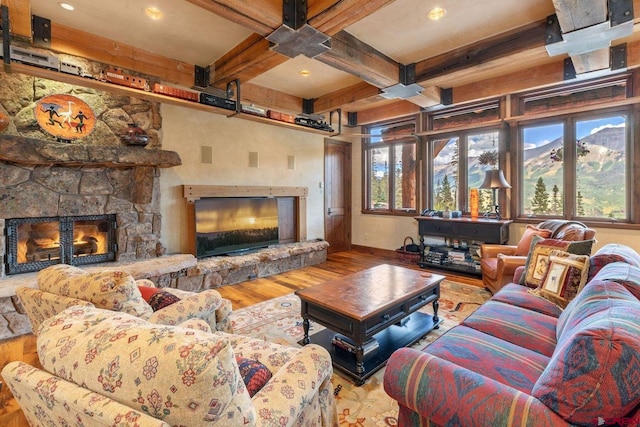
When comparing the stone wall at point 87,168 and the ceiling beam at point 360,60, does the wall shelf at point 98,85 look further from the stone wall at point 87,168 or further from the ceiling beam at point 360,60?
the ceiling beam at point 360,60

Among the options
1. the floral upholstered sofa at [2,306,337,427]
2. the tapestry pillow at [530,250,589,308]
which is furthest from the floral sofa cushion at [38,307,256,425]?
the tapestry pillow at [530,250,589,308]

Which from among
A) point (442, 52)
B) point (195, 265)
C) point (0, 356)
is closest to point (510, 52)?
point (442, 52)

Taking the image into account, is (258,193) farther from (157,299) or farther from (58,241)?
(157,299)

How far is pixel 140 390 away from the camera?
71 centimetres

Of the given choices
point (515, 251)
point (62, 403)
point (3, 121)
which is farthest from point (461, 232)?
point (3, 121)

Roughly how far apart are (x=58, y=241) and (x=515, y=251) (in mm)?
5176

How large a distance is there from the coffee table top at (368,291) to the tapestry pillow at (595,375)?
1136mm

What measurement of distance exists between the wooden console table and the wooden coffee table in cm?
209

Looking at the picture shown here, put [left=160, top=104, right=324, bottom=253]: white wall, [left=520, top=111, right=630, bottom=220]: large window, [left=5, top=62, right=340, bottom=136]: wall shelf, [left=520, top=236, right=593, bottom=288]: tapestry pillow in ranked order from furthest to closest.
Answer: [left=160, top=104, right=324, bottom=253]: white wall
[left=520, top=111, right=630, bottom=220]: large window
[left=5, top=62, right=340, bottom=136]: wall shelf
[left=520, top=236, right=593, bottom=288]: tapestry pillow

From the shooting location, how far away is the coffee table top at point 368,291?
2.12 m

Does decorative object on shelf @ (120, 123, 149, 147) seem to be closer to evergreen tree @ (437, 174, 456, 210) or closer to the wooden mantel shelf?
the wooden mantel shelf

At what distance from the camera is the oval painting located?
9.83 ft

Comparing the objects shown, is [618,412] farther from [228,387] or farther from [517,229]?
[517,229]

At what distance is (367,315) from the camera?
1983 mm
